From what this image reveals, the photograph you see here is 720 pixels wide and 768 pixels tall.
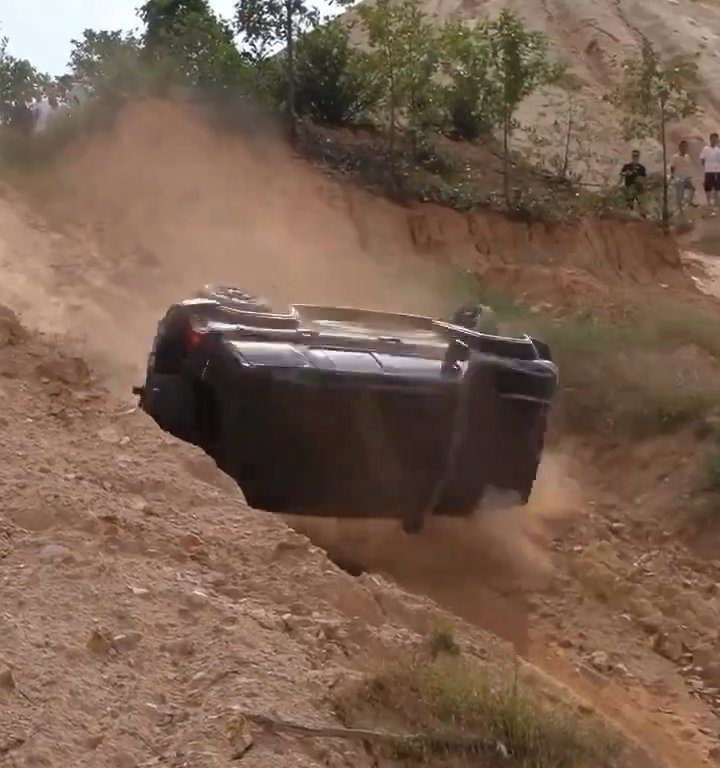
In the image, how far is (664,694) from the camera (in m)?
5.07

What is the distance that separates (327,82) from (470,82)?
2.15m

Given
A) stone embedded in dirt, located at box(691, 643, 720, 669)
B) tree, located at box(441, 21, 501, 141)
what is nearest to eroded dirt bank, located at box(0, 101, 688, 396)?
tree, located at box(441, 21, 501, 141)

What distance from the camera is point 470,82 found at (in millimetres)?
16219

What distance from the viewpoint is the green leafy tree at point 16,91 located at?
1327 centimetres

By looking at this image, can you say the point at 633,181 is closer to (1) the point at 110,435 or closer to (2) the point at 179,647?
(1) the point at 110,435

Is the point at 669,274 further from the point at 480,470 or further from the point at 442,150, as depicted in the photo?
the point at 480,470

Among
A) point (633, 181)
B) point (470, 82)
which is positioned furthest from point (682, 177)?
point (470, 82)

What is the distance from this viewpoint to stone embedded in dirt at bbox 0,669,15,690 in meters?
2.78

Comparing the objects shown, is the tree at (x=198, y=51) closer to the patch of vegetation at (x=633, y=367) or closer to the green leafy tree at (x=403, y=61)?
the green leafy tree at (x=403, y=61)

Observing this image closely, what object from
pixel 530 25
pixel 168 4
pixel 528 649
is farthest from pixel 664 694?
pixel 530 25

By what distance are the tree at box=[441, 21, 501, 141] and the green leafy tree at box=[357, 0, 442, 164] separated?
37 centimetres

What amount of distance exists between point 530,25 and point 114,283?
17.4 m

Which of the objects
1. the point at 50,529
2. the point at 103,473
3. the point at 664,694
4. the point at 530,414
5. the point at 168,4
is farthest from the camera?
the point at 168,4

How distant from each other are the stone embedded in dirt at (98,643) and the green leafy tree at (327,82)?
13.2m
